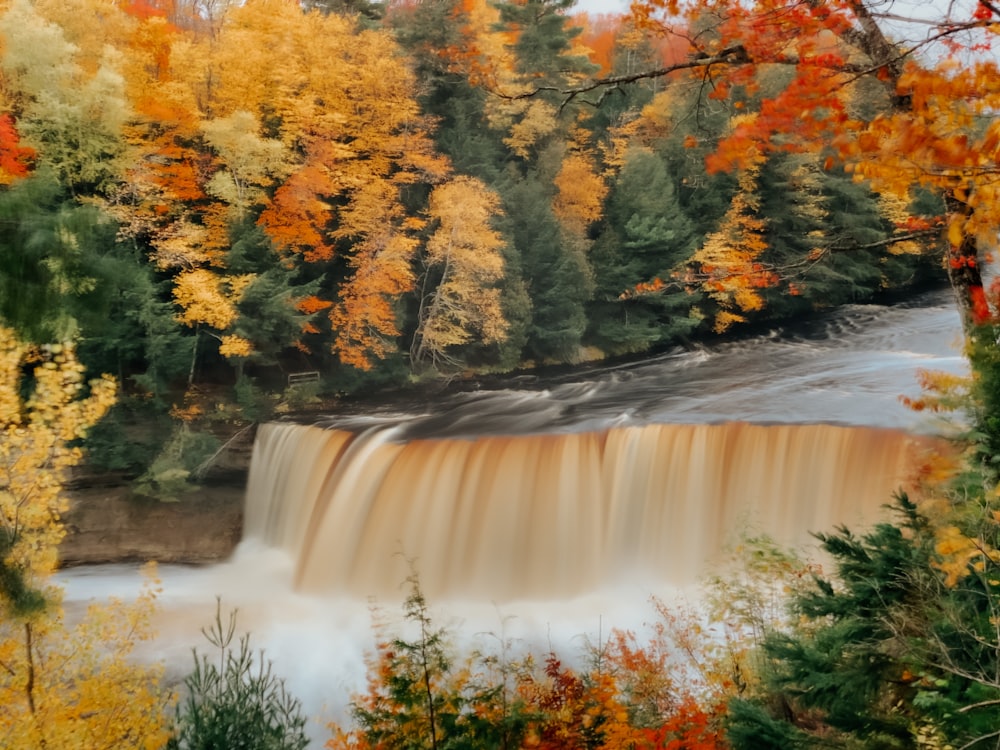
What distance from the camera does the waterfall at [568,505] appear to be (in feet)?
28.8

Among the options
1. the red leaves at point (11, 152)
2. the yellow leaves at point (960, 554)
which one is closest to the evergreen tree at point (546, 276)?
the red leaves at point (11, 152)

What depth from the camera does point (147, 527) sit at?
420 inches

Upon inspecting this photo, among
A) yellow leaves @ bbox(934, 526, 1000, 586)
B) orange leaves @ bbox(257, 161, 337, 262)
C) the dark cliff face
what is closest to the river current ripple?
the dark cliff face

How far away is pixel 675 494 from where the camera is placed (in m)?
9.18

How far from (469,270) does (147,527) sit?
735cm

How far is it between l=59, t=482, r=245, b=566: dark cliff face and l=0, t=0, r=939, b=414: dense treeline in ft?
6.33

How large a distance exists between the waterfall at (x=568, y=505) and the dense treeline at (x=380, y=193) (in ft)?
8.37

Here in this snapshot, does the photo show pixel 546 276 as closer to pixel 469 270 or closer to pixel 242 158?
pixel 469 270

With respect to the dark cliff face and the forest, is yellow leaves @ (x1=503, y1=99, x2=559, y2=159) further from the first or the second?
the dark cliff face

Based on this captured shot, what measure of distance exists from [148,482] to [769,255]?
14650mm

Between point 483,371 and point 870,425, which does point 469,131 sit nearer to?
point 483,371

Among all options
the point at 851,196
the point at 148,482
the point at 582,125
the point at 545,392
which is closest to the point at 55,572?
the point at 148,482

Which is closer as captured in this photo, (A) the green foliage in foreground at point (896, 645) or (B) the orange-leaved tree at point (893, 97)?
(B) the orange-leaved tree at point (893, 97)

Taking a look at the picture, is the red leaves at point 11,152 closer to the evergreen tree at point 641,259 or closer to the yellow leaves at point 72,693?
the yellow leaves at point 72,693
